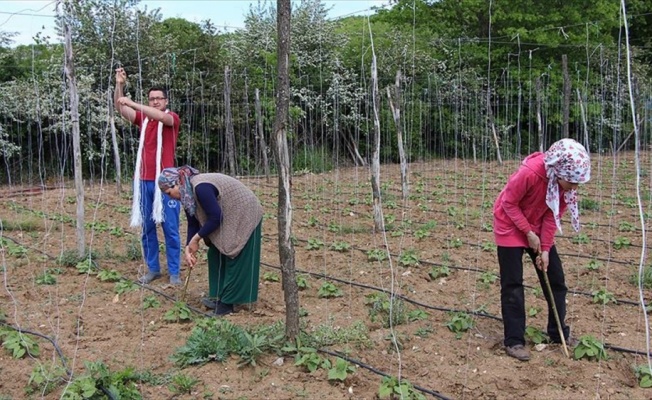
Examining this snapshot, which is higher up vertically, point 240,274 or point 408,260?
point 240,274

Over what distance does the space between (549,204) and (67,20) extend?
13.4 feet

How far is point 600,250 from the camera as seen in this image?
589cm

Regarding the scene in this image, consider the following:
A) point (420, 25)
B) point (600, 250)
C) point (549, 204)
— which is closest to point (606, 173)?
point (600, 250)

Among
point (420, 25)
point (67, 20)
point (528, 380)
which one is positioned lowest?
point (528, 380)

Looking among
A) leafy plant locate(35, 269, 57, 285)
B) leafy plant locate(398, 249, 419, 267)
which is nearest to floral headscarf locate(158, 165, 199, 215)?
leafy plant locate(35, 269, 57, 285)

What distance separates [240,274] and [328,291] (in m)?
0.76

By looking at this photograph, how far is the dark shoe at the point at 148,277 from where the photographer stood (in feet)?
15.3

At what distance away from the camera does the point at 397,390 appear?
276cm

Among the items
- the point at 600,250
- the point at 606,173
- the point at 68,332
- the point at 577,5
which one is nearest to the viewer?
the point at 68,332

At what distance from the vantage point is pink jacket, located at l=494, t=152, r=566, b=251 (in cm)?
320

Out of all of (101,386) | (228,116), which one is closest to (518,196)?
(101,386)

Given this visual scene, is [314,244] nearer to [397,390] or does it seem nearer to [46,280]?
[46,280]

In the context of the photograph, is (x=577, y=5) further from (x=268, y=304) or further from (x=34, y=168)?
(x=268, y=304)

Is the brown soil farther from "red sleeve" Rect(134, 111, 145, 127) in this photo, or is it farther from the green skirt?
"red sleeve" Rect(134, 111, 145, 127)
